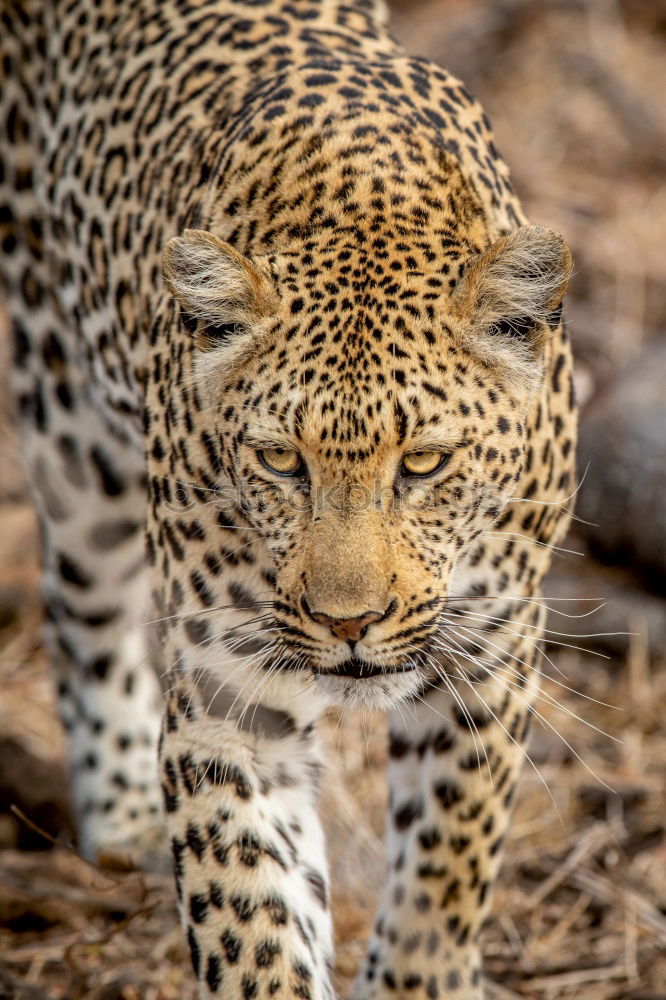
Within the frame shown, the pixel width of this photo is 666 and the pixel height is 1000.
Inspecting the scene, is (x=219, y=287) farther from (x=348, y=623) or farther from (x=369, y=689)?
(x=369, y=689)

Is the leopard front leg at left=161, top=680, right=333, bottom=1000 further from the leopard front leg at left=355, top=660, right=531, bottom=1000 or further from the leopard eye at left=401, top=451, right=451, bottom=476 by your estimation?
the leopard eye at left=401, top=451, right=451, bottom=476

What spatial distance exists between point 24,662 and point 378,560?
5198mm

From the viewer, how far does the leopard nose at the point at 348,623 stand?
4.08 m

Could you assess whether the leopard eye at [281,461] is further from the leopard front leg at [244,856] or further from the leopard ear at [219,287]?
the leopard front leg at [244,856]

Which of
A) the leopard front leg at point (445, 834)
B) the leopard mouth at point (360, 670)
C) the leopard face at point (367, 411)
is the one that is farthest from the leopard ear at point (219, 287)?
the leopard front leg at point (445, 834)

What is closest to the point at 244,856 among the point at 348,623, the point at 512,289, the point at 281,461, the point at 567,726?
the point at 348,623

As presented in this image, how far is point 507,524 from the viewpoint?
15.9ft

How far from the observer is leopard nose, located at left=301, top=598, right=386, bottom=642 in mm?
4078

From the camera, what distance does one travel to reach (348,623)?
4086 mm

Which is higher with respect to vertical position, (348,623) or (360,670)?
(348,623)

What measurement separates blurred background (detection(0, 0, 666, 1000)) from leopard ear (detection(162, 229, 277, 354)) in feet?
4.96

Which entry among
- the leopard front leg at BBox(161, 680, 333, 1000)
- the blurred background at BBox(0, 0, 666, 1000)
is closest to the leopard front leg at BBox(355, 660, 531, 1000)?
the blurred background at BBox(0, 0, 666, 1000)

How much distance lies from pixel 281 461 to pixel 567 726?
414 centimetres

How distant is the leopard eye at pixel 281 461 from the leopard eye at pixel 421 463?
0.28 metres
